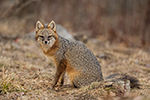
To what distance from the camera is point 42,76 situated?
6773 millimetres

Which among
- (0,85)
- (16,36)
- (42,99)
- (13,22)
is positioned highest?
(13,22)

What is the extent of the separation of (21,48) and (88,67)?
559 centimetres

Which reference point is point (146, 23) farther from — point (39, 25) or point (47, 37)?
point (47, 37)

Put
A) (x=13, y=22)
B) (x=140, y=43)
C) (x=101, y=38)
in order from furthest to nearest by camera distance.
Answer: (x=101, y=38) < (x=140, y=43) < (x=13, y=22)

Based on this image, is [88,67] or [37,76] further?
[37,76]

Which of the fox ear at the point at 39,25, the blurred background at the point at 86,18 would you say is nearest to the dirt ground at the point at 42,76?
the fox ear at the point at 39,25

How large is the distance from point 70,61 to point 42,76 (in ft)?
4.49

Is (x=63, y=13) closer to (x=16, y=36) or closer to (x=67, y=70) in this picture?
(x=16, y=36)

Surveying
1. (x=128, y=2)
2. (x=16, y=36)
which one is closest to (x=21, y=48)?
(x=16, y=36)

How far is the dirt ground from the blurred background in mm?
2180

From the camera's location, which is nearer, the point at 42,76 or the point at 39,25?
the point at 39,25

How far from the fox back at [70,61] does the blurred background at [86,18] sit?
4.46m

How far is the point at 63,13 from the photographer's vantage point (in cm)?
2092

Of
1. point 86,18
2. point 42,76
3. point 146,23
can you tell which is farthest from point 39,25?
point 86,18
